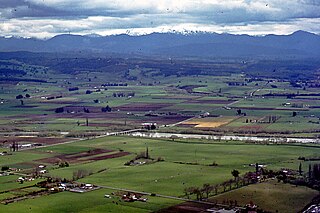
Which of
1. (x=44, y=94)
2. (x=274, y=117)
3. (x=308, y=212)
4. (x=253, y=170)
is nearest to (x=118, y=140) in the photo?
(x=253, y=170)

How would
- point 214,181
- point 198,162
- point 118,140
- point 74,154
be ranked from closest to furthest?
point 214,181
point 198,162
point 74,154
point 118,140

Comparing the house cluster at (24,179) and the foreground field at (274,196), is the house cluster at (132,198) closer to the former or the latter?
the foreground field at (274,196)

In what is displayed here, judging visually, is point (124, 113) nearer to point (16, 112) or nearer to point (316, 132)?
point (16, 112)

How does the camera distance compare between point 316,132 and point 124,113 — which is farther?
point 124,113

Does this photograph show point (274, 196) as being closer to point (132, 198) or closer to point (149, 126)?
point (132, 198)

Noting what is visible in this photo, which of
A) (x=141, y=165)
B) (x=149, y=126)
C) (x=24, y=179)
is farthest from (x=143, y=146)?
(x=24, y=179)

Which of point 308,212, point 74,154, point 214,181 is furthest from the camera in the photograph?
point 74,154
